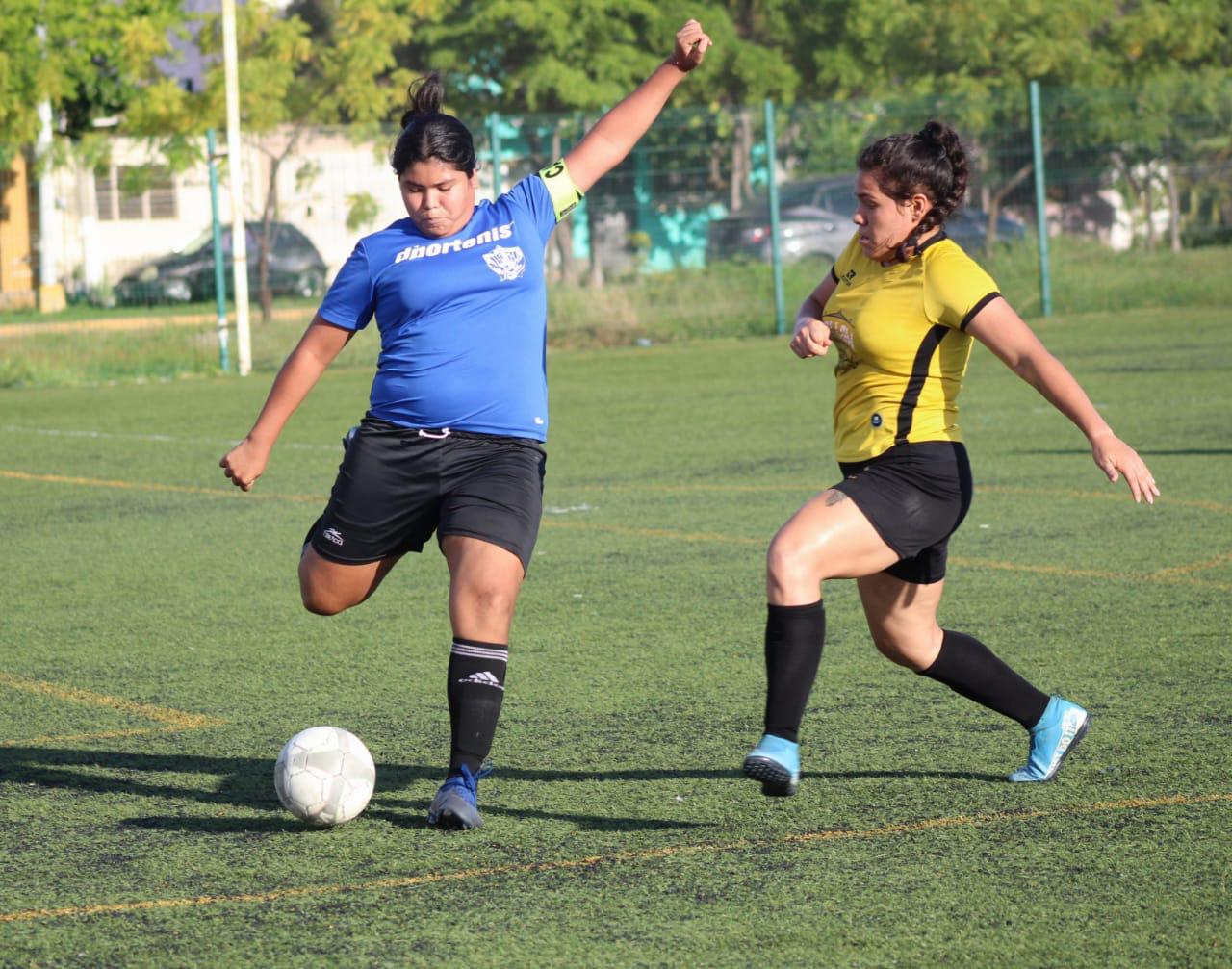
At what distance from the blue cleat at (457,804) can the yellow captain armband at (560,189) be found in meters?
1.72

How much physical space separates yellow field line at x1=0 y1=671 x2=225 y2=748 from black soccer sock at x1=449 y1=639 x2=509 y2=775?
1.56m

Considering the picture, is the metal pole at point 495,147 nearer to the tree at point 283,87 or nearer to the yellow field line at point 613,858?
the tree at point 283,87

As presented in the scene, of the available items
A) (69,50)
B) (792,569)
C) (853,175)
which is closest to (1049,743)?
(792,569)

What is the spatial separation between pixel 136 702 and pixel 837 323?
3.05m

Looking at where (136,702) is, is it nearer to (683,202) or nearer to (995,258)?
(683,202)

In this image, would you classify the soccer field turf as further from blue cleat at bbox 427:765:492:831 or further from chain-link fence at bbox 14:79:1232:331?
chain-link fence at bbox 14:79:1232:331

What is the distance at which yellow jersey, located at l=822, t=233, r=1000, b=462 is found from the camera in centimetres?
523

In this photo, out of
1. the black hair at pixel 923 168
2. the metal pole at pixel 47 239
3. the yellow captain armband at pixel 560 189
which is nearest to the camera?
the black hair at pixel 923 168

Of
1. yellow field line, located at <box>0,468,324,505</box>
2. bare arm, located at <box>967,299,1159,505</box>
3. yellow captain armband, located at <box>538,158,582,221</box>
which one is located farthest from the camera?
yellow field line, located at <box>0,468,324,505</box>

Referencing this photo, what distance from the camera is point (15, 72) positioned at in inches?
1146

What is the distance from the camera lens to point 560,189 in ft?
19.0

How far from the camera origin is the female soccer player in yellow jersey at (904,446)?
5043 millimetres

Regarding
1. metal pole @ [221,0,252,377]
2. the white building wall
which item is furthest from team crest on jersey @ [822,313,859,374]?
the white building wall

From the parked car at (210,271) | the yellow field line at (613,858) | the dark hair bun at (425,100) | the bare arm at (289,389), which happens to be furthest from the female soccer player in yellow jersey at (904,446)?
the parked car at (210,271)
